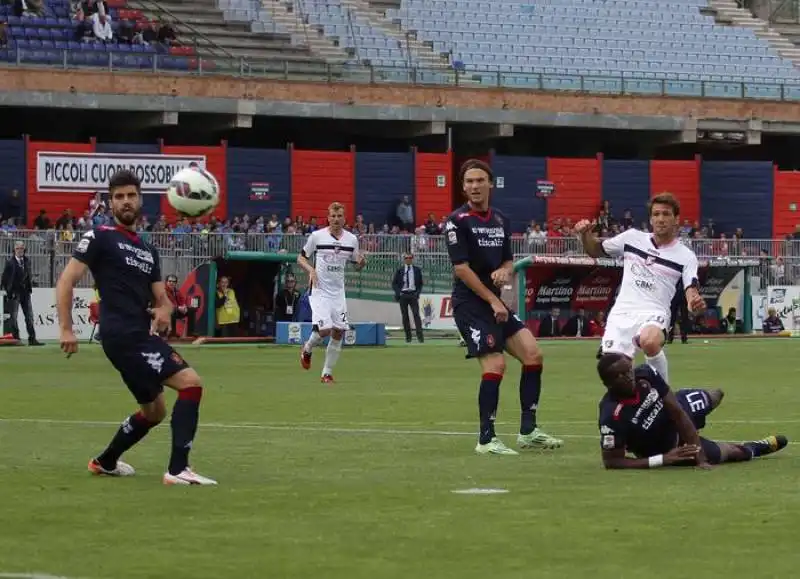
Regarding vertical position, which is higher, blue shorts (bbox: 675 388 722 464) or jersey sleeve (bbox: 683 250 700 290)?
jersey sleeve (bbox: 683 250 700 290)

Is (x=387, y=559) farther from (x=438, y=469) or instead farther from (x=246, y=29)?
(x=246, y=29)

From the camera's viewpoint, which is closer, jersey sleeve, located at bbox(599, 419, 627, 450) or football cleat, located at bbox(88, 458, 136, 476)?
football cleat, located at bbox(88, 458, 136, 476)

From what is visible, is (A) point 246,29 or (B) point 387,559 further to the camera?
(A) point 246,29

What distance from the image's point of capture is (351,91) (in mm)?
52938

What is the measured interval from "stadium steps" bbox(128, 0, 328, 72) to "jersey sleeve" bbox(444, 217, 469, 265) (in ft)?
126

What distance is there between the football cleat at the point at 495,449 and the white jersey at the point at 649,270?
1.91 metres

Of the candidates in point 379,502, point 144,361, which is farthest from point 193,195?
point 379,502

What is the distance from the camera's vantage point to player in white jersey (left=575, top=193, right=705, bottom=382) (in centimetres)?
1423

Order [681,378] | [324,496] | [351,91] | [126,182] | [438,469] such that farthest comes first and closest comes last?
[351,91], [681,378], [438,469], [126,182], [324,496]

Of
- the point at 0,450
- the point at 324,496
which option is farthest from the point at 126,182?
the point at 0,450

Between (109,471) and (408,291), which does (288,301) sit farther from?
(109,471)

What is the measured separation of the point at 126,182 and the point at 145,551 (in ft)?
11.9

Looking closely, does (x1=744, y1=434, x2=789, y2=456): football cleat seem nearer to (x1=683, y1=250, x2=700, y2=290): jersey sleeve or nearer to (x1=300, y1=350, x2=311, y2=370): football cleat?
(x1=683, y1=250, x2=700, y2=290): jersey sleeve

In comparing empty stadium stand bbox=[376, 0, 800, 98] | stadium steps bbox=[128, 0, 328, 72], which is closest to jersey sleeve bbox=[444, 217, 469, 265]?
stadium steps bbox=[128, 0, 328, 72]
